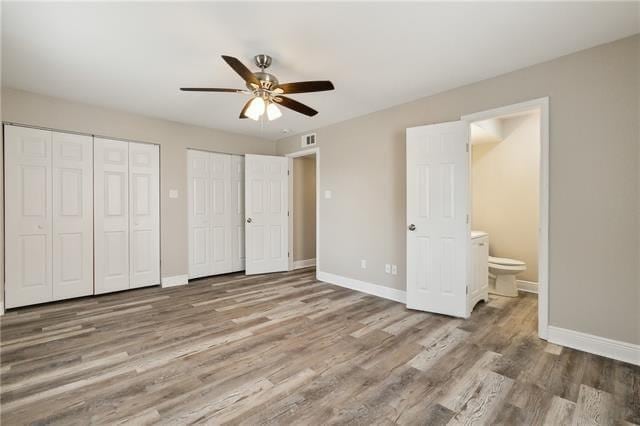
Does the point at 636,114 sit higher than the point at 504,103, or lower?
lower

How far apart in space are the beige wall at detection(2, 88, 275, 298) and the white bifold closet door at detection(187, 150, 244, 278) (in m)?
0.14

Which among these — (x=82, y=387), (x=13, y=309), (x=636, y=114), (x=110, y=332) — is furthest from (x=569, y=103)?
(x=13, y=309)

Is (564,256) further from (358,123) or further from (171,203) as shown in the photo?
(171,203)

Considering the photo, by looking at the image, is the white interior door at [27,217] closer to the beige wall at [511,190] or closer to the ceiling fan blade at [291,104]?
the ceiling fan blade at [291,104]

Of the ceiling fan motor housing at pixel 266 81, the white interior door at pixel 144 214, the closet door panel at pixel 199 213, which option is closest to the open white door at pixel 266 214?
the closet door panel at pixel 199 213

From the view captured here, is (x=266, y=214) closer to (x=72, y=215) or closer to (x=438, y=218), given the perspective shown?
(x=72, y=215)

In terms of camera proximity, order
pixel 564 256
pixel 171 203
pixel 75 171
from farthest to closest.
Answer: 1. pixel 171 203
2. pixel 75 171
3. pixel 564 256

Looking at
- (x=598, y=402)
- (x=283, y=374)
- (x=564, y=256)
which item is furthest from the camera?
(x=564, y=256)

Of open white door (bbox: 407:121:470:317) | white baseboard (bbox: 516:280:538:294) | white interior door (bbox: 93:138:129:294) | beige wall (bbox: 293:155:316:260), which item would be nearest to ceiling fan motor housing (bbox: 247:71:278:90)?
open white door (bbox: 407:121:470:317)

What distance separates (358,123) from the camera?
4.16m

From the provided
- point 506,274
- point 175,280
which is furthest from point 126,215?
point 506,274

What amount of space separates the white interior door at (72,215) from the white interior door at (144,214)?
18.7 inches

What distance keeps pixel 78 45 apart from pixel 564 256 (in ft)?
14.7

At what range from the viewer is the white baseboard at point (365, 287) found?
12.1ft
